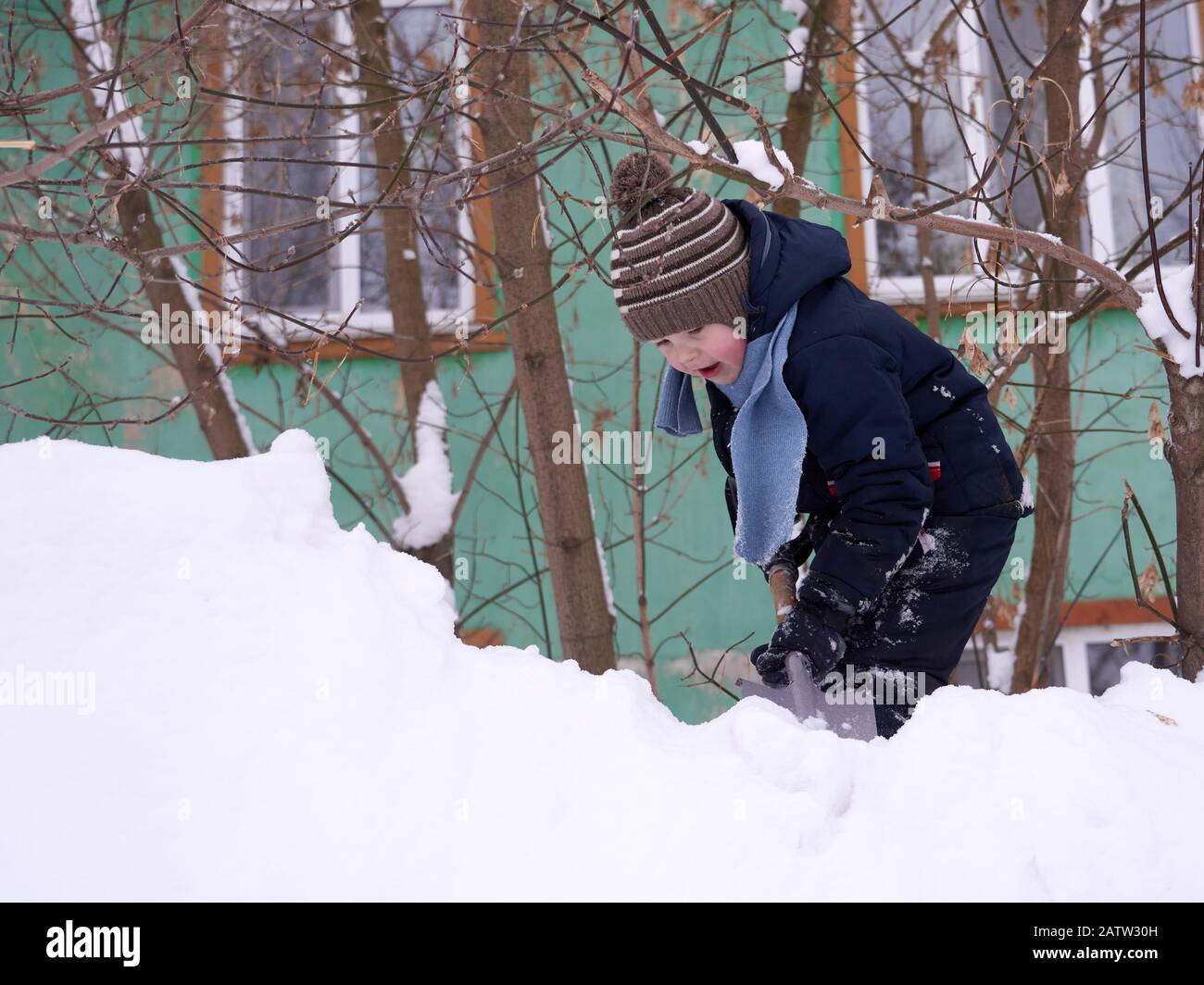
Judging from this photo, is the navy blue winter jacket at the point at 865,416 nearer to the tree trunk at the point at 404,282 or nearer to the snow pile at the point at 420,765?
the snow pile at the point at 420,765

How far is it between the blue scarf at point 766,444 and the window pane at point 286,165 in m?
2.16

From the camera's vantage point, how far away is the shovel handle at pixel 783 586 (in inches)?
96.1

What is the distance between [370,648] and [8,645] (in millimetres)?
500

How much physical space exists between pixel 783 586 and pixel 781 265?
713mm

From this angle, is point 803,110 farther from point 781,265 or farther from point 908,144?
point 781,265

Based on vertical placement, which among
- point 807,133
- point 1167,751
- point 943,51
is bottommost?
point 1167,751

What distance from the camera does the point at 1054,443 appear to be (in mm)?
3609

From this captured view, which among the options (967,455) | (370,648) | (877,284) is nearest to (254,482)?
(370,648)

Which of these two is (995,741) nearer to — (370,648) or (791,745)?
(791,745)

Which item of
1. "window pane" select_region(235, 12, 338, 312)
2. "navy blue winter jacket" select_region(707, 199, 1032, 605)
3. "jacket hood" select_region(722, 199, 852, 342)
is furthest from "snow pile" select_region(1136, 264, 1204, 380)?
"window pane" select_region(235, 12, 338, 312)

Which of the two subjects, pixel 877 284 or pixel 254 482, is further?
pixel 877 284

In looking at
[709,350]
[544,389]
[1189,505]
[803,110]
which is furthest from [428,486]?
[1189,505]

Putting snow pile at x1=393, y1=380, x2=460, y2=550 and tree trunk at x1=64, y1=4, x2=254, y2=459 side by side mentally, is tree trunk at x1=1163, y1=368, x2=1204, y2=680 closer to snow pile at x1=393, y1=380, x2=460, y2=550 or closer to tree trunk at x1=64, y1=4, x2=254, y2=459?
snow pile at x1=393, y1=380, x2=460, y2=550

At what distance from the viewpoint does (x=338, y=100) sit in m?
4.77
